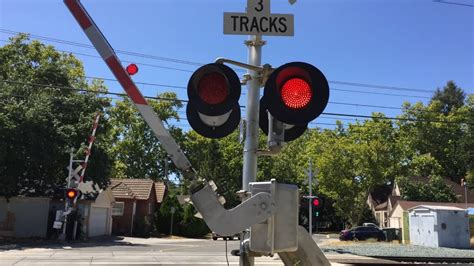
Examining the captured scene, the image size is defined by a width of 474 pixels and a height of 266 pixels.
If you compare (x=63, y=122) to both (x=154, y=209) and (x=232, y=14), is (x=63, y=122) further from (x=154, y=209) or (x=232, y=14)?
(x=232, y=14)

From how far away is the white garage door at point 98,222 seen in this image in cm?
3641

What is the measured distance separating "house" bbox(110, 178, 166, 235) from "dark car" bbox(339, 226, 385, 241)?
17030mm

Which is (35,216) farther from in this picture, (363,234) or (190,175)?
(190,175)

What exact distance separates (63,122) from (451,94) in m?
67.1

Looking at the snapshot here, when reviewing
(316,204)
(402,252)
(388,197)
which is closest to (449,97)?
(388,197)

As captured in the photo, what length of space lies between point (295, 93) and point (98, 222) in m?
37.3

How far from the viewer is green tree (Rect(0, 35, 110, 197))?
2845 cm

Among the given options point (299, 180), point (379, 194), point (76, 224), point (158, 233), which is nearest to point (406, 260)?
Answer: point (76, 224)

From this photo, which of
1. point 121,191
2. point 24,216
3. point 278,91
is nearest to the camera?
point 278,91

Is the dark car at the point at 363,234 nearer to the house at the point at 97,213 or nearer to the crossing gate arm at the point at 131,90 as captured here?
the house at the point at 97,213

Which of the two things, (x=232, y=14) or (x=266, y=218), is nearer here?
(x=266, y=218)

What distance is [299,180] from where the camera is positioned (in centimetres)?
6562

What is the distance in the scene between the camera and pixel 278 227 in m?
3.09

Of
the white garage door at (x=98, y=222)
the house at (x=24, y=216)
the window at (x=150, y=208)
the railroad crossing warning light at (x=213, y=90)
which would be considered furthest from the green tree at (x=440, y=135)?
the railroad crossing warning light at (x=213, y=90)
